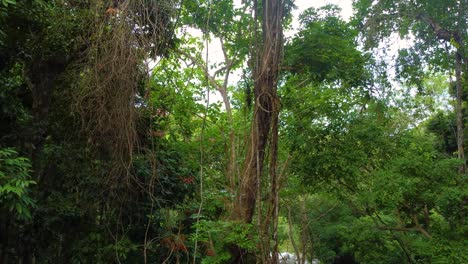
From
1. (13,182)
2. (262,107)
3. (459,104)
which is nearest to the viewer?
(13,182)

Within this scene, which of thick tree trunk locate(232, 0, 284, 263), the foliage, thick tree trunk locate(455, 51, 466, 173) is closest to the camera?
the foliage

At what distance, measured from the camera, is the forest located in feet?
11.7

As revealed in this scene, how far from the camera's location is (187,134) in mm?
6621

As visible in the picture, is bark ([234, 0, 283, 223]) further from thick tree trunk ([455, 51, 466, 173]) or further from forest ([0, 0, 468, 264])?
thick tree trunk ([455, 51, 466, 173])

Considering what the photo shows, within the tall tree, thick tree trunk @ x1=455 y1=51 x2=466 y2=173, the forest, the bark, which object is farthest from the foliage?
thick tree trunk @ x1=455 y1=51 x2=466 y2=173

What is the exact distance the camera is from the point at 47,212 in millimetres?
4414

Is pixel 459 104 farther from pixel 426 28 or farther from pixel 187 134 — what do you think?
pixel 187 134

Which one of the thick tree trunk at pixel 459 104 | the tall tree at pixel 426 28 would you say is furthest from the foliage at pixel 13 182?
the thick tree trunk at pixel 459 104

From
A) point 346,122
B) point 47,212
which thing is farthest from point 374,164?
point 47,212

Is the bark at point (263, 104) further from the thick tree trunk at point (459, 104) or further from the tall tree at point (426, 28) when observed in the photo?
the thick tree trunk at point (459, 104)

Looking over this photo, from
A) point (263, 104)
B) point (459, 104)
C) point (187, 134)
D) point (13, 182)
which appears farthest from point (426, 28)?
point (13, 182)

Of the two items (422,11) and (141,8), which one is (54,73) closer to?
(141,8)

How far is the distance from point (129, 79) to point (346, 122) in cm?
315

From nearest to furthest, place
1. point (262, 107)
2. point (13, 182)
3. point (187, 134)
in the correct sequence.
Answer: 1. point (13, 182)
2. point (262, 107)
3. point (187, 134)
